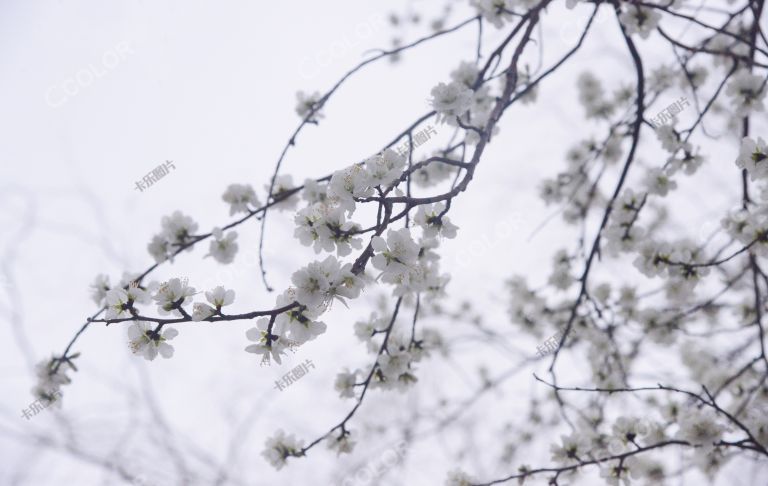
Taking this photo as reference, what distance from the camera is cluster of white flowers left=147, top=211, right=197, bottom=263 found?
1.94m

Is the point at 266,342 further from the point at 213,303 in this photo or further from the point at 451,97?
the point at 451,97

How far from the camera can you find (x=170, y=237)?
195 centimetres

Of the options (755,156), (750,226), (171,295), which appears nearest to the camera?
(171,295)

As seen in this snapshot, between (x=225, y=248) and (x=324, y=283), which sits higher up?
(x=225, y=248)

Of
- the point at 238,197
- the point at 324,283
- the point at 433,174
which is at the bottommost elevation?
the point at 324,283

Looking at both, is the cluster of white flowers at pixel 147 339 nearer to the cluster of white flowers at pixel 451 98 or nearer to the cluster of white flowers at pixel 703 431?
the cluster of white flowers at pixel 451 98

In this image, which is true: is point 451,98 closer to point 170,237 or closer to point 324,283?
point 324,283

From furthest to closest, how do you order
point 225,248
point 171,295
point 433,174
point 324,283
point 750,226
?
point 433,174, point 225,248, point 750,226, point 171,295, point 324,283

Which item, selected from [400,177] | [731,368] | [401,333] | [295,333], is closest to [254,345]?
[295,333]

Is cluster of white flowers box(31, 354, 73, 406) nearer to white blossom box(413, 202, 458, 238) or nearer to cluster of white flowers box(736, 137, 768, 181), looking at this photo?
white blossom box(413, 202, 458, 238)

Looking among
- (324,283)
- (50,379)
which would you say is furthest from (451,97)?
(50,379)

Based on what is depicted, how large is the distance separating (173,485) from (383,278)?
14.5 feet

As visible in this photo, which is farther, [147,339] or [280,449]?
[280,449]

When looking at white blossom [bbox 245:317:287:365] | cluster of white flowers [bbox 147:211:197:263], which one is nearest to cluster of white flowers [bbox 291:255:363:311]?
white blossom [bbox 245:317:287:365]
